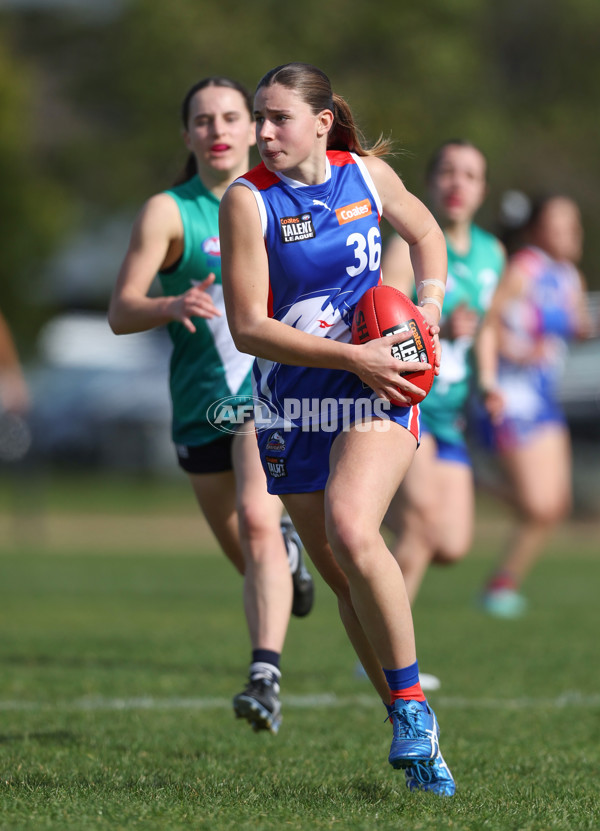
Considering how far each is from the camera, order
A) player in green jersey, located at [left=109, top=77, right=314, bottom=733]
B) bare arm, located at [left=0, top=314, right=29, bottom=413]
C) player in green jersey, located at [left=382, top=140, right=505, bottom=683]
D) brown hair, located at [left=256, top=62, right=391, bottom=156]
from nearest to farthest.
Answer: brown hair, located at [left=256, top=62, right=391, bottom=156] < player in green jersey, located at [left=109, top=77, right=314, bottom=733] < player in green jersey, located at [left=382, top=140, right=505, bottom=683] < bare arm, located at [left=0, top=314, right=29, bottom=413]

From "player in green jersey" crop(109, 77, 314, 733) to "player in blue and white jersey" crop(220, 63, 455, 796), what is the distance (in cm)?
93

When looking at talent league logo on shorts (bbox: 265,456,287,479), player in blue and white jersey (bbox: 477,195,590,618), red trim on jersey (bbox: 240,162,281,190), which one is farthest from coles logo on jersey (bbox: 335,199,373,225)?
player in blue and white jersey (bbox: 477,195,590,618)

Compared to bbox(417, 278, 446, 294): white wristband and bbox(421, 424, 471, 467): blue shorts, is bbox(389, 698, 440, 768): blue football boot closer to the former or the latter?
bbox(417, 278, 446, 294): white wristband

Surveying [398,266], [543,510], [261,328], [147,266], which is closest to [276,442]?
[261,328]

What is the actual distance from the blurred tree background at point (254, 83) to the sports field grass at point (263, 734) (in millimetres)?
13763

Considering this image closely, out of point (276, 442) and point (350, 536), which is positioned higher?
point (276, 442)

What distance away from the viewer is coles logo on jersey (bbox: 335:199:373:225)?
3.93 meters

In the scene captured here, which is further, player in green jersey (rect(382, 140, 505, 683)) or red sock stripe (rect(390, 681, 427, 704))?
player in green jersey (rect(382, 140, 505, 683))

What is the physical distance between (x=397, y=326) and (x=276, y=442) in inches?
23.1

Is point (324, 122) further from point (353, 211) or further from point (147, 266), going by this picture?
point (147, 266)

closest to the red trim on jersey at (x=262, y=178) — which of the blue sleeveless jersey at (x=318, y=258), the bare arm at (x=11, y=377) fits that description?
the blue sleeveless jersey at (x=318, y=258)

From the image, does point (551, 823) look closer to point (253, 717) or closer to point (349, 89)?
point (253, 717)

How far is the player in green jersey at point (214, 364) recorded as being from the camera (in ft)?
16.6

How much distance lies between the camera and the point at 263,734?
4.99 metres
